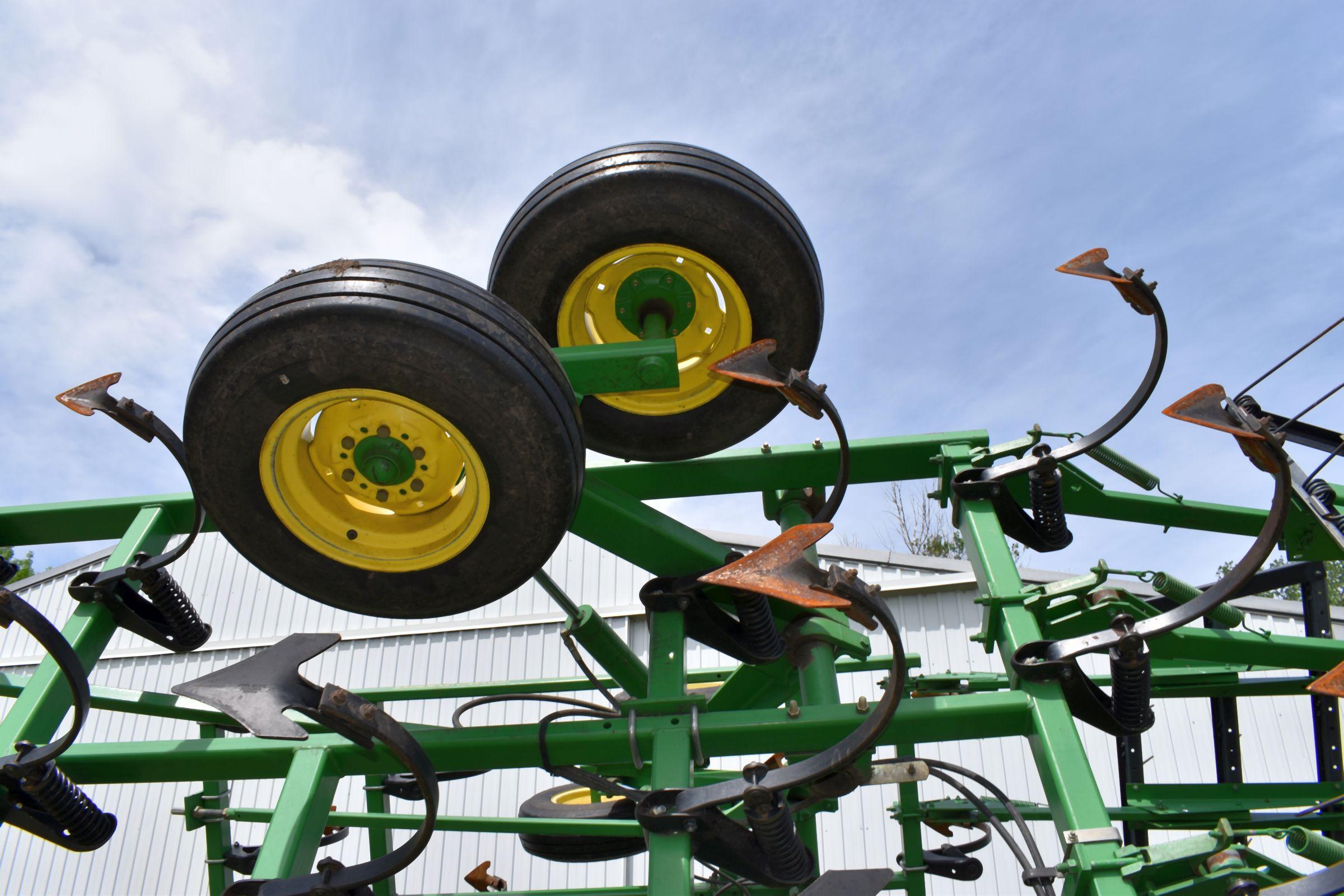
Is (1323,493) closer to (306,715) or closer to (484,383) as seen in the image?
(484,383)

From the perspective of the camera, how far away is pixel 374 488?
8.70 ft

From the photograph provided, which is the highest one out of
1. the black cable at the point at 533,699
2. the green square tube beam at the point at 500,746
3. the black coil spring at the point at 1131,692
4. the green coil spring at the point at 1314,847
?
the black cable at the point at 533,699

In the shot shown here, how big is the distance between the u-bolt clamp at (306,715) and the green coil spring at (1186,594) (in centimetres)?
224

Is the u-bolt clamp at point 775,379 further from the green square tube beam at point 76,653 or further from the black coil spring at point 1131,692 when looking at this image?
the green square tube beam at point 76,653

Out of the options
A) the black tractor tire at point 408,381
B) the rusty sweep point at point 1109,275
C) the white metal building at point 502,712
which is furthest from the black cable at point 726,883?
the white metal building at point 502,712

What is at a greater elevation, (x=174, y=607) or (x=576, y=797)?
(x=174, y=607)

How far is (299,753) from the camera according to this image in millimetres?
2559

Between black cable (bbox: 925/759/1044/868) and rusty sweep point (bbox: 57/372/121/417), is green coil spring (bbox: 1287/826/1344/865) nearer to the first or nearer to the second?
black cable (bbox: 925/759/1044/868)

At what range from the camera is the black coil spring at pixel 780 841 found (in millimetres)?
2256

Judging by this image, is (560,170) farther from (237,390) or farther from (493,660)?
(493,660)

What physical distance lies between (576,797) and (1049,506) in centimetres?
270

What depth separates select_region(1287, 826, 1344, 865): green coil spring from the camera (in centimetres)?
202

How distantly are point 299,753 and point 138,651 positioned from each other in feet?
38.1

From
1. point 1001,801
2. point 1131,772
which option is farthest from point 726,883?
point 1131,772
